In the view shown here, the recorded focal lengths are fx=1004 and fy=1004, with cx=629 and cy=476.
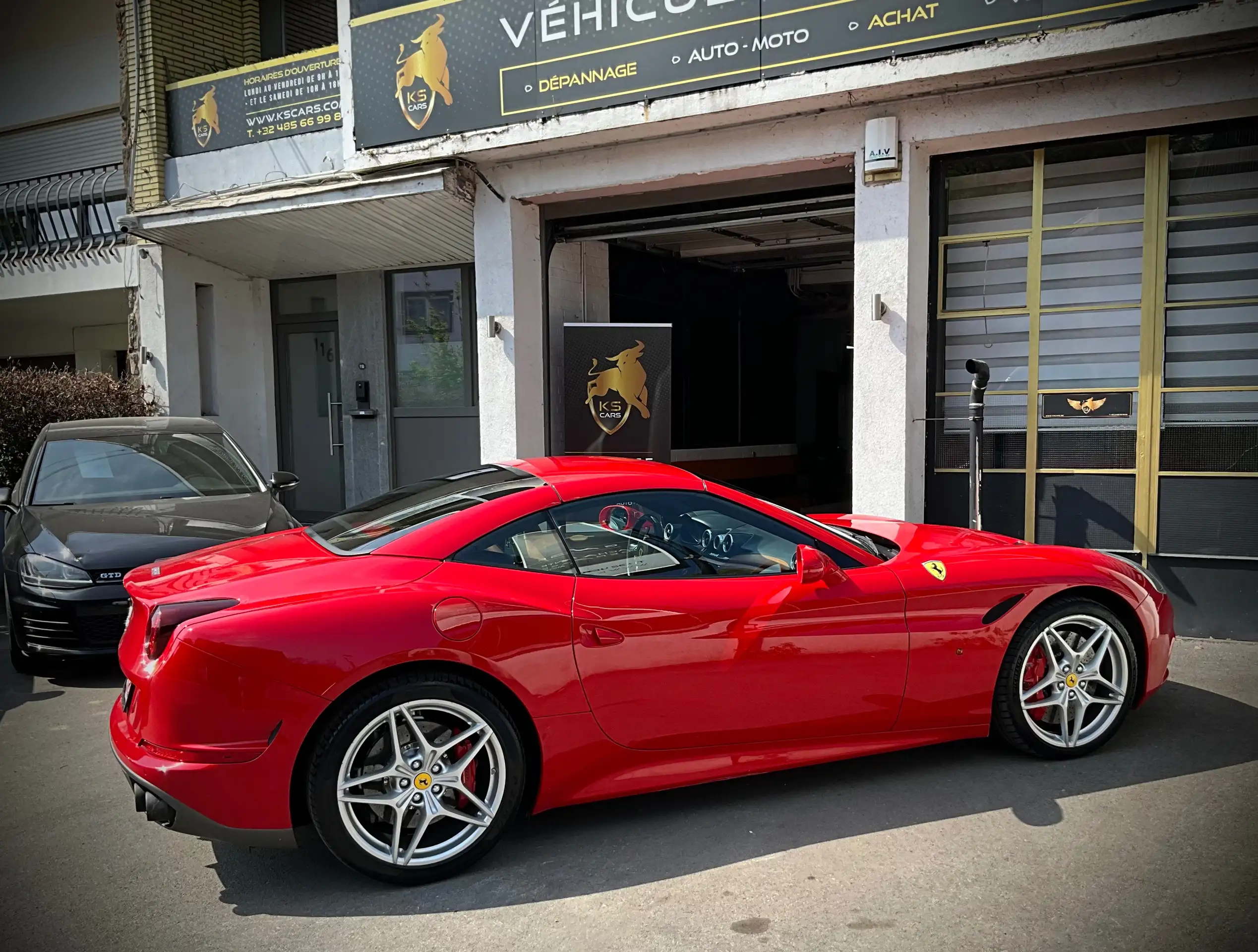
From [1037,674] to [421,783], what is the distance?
2.63 metres

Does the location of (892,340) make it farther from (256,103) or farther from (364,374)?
(256,103)

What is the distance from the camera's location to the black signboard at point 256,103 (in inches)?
441

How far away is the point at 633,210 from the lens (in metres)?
9.38

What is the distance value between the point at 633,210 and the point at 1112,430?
15.2 ft

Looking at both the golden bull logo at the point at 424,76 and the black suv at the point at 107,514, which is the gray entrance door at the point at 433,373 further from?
the black suv at the point at 107,514

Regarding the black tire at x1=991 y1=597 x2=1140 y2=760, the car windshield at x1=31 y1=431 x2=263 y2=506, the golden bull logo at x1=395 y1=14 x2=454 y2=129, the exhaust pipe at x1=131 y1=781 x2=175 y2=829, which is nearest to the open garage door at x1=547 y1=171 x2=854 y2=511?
the golden bull logo at x1=395 y1=14 x2=454 y2=129

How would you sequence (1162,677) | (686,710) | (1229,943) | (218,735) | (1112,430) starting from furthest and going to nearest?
1. (1112,430)
2. (1162,677)
3. (686,710)
4. (218,735)
5. (1229,943)

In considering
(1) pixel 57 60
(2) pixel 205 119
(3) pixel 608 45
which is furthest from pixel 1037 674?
(1) pixel 57 60

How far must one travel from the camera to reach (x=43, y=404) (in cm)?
1052

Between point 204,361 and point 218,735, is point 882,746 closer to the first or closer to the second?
point 218,735

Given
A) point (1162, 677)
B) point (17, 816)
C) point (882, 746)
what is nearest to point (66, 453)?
point (17, 816)

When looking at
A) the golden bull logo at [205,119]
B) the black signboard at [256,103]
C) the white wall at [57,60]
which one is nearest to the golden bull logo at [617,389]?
the black signboard at [256,103]

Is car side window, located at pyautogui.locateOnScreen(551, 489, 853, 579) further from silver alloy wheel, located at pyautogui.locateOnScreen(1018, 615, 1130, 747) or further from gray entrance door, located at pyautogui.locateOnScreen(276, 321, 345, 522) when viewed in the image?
gray entrance door, located at pyautogui.locateOnScreen(276, 321, 345, 522)

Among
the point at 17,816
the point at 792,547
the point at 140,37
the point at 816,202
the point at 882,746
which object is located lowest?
the point at 17,816
